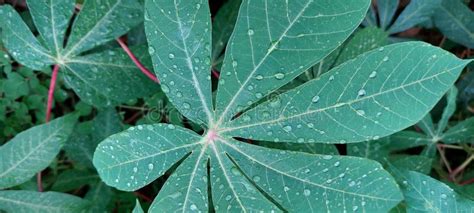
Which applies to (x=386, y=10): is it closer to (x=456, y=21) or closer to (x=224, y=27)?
(x=456, y=21)

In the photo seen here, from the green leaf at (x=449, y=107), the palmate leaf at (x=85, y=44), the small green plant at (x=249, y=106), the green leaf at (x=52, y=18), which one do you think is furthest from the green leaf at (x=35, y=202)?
the green leaf at (x=449, y=107)

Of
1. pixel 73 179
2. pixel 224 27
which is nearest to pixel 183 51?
pixel 224 27

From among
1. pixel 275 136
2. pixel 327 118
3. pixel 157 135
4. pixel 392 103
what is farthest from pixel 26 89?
pixel 392 103

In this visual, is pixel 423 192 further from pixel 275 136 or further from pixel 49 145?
pixel 49 145

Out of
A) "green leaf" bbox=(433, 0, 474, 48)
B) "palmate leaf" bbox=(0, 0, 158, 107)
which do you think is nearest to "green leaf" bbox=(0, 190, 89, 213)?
"palmate leaf" bbox=(0, 0, 158, 107)

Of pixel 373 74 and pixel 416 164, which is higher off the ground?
pixel 373 74

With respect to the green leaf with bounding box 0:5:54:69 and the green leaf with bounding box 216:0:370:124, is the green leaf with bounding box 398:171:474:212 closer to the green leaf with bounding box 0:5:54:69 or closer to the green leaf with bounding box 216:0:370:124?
the green leaf with bounding box 216:0:370:124
